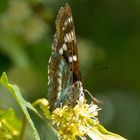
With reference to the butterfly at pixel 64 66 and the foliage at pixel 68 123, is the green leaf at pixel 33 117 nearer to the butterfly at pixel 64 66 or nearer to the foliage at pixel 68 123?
the foliage at pixel 68 123

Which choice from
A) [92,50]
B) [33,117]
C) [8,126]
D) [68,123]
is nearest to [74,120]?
[68,123]

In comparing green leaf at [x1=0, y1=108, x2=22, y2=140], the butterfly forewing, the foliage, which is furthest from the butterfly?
green leaf at [x1=0, y1=108, x2=22, y2=140]

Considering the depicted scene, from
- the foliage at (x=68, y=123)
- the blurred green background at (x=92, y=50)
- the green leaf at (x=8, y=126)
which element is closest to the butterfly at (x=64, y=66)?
the foliage at (x=68, y=123)

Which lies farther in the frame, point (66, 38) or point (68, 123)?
point (66, 38)

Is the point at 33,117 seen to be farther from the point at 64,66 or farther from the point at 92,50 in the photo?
the point at 92,50

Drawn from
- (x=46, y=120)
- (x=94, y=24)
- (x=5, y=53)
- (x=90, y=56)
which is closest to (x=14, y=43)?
(x=5, y=53)

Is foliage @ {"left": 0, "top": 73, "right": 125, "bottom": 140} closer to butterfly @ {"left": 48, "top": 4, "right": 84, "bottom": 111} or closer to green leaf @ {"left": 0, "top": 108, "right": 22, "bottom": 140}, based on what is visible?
green leaf @ {"left": 0, "top": 108, "right": 22, "bottom": 140}

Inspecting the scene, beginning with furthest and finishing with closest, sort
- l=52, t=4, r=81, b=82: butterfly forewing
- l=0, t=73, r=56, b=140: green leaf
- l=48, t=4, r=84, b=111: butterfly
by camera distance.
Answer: l=52, t=4, r=81, b=82: butterfly forewing
l=48, t=4, r=84, b=111: butterfly
l=0, t=73, r=56, b=140: green leaf
